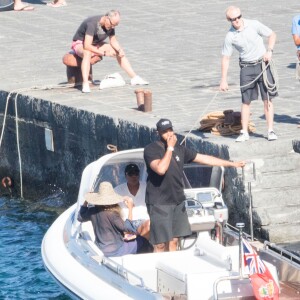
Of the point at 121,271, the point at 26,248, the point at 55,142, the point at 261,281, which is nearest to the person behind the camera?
the point at 261,281

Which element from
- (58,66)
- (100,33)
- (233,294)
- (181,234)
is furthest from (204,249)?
(58,66)

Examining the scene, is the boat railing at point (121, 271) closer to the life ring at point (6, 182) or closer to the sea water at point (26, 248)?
the sea water at point (26, 248)

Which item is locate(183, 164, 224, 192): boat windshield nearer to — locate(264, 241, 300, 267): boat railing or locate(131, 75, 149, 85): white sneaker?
locate(264, 241, 300, 267): boat railing

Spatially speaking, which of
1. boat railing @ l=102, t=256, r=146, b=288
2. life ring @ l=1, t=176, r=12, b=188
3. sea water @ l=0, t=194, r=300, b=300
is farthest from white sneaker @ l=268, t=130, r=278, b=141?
life ring @ l=1, t=176, r=12, b=188

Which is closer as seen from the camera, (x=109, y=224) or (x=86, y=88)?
(x=109, y=224)

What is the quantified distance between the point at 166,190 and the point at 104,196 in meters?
0.60

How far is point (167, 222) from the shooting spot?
1165 cm

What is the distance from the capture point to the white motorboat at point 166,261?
10.2 m

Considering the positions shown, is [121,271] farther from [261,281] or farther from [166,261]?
[261,281]

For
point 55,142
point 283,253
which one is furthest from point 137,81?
point 283,253

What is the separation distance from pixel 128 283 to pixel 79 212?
172 cm

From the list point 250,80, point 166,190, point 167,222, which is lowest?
point 167,222

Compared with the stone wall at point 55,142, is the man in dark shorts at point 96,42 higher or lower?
higher

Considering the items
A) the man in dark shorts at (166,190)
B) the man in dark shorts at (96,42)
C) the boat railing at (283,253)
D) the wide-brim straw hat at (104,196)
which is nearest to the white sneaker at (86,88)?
the man in dark shorts at (96,42)
